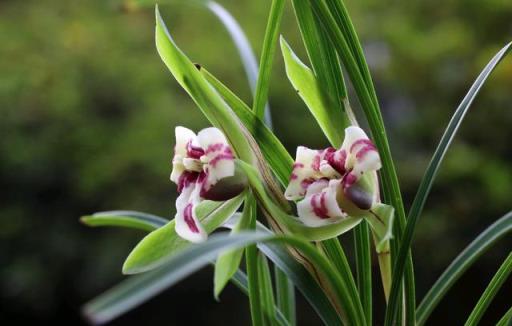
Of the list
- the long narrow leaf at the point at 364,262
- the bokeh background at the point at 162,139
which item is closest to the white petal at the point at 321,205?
the long narrow leaf at the point at 364,262

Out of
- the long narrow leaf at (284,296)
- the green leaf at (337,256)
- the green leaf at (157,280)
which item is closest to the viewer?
the green leaf at (157,280)

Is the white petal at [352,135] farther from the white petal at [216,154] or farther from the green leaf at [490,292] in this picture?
the green leaf at [490,292]

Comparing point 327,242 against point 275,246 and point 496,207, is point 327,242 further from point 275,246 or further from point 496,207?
point 496,207

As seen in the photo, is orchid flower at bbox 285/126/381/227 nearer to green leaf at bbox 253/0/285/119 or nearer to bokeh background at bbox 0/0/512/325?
green leaf at bbox 253/0/285/119

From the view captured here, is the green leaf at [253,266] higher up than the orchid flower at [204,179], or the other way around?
the orchid flower at [204,179]

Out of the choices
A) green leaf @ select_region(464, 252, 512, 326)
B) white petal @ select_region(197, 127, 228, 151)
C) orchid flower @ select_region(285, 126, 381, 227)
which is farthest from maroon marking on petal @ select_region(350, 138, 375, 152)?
green leaf @ select_region(464, 252, 512, 326)

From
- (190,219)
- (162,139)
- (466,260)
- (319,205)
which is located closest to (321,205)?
(319,205)

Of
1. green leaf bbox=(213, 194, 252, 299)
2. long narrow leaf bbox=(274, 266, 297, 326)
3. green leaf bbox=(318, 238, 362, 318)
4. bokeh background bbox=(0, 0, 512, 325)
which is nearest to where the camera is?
green leaf bbox=(213, 194, 252, 299)

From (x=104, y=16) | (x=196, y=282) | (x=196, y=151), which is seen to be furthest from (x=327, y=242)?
(x=104, y=16)
